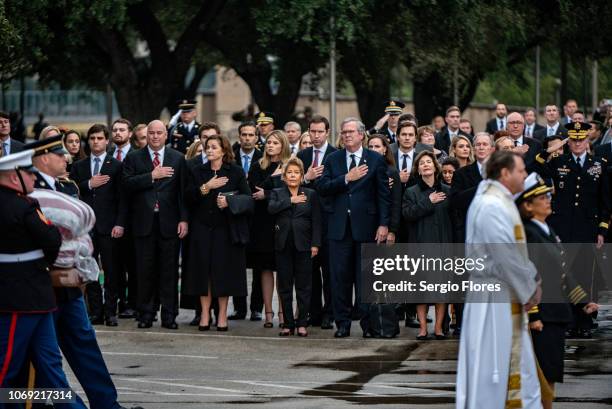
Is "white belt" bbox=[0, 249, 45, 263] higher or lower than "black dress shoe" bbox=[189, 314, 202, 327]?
higher

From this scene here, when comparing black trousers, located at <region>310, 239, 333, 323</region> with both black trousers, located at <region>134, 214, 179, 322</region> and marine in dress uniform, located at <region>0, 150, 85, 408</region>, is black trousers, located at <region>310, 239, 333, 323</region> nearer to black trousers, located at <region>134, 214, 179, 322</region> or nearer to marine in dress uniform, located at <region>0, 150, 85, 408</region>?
black trousers, located at <region>134, 214, 179, 322</region>

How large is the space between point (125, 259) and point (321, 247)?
89.3 inches

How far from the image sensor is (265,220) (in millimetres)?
17656

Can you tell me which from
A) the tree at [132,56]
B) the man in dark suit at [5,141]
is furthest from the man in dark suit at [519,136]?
the tree at [132,56]

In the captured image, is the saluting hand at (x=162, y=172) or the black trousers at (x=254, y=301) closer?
the saluting hand at (x=162, y=172)

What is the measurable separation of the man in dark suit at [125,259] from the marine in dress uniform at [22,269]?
22.0ft

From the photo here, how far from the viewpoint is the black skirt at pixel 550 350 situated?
11.2 m

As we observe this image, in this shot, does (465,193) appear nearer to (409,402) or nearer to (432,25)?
(409,402)

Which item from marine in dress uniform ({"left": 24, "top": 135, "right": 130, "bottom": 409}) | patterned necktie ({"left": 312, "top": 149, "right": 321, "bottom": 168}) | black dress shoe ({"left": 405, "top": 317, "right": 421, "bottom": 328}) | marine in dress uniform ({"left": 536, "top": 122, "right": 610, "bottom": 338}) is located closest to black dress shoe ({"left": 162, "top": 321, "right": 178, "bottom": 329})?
patterned necktie ({"left": 312, "top": 149, "right": 321, "bottom": 168})

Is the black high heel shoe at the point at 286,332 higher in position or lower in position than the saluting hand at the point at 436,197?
lower

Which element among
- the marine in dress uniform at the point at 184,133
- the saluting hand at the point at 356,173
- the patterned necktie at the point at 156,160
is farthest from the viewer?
the marine in dress uniform at the point at 184,133

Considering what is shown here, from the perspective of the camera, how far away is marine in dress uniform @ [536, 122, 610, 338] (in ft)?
55.2

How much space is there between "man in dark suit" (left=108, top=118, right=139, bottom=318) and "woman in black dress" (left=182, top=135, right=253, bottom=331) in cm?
86

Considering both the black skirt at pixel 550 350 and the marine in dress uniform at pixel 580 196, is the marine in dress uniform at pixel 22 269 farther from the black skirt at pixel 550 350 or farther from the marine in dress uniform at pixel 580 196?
the marine in dress uniform at pixel 580 196
